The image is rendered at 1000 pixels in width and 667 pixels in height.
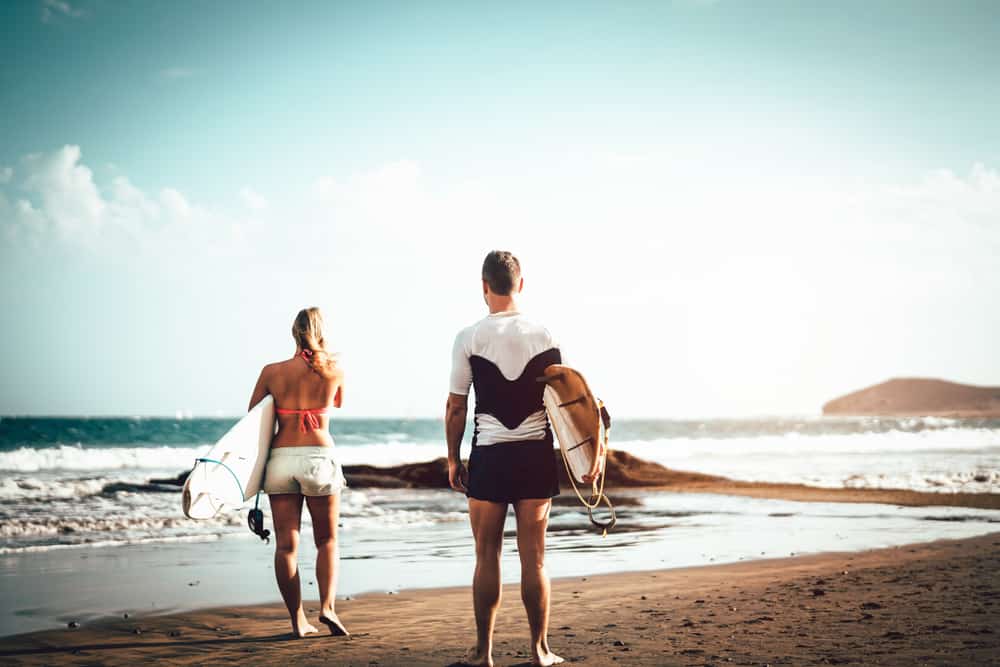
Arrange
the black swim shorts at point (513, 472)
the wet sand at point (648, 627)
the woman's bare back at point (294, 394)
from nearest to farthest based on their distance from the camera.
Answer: the black swim shorts at point (513, 472) → the wet sand at point (648, 627) → the woman's bare back at point (294, 394)

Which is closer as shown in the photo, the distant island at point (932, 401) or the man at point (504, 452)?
the man at point (504, 452)

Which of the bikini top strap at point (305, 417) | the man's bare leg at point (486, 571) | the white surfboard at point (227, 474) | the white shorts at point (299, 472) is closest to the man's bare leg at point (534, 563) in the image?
the man's bare leg at point (486, 571)

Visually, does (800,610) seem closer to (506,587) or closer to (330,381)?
(506,587)

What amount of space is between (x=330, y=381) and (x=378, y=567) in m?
3.47

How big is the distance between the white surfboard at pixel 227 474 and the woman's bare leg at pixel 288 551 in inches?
7.4

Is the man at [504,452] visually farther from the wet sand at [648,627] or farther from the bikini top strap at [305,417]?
the bikini top strap at [305,417]

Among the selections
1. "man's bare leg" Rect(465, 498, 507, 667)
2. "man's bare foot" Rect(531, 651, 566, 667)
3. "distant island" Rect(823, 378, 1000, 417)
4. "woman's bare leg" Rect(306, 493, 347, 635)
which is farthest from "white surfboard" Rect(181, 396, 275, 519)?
"distant island" Rect(823, 378, 1000, 417)

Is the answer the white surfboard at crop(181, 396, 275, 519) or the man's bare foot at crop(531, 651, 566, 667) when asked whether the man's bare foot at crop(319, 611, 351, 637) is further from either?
the man's bare foot at crop(531, 651, 566, 667)

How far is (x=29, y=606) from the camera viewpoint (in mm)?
6285

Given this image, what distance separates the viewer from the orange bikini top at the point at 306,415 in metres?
5.18

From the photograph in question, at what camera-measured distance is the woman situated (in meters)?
5.11

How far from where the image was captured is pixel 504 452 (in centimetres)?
413

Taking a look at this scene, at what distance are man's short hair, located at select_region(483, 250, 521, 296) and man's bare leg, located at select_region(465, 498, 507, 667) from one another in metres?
1.07

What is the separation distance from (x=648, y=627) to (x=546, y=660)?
47.7 inches
